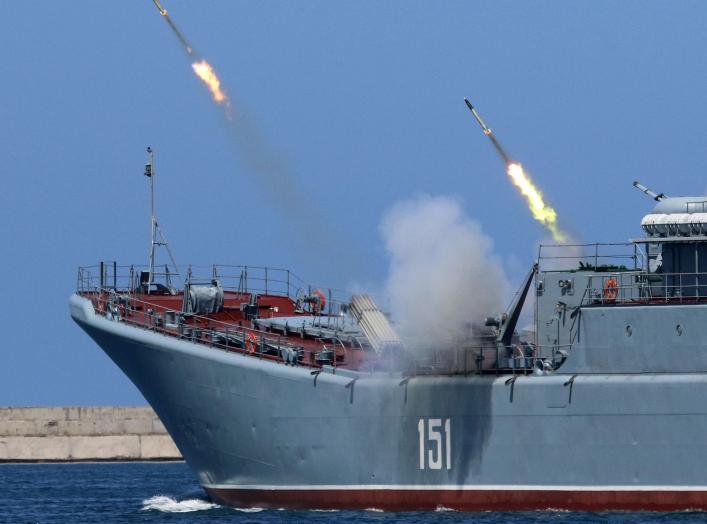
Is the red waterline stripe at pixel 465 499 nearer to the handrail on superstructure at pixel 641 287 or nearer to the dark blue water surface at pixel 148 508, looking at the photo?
the dark blue water surface at pixel 148 508

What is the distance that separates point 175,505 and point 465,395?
9.65 m

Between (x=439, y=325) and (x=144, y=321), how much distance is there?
8.59 m

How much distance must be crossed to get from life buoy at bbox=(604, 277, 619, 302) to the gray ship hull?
7.76ft

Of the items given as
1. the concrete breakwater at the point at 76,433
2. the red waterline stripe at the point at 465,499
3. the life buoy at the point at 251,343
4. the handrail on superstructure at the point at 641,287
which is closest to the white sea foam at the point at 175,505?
the red waterline stripe at the point at 465,499

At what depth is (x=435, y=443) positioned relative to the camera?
146 ft

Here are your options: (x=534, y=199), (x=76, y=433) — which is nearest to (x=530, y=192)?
(x=534, y=199)

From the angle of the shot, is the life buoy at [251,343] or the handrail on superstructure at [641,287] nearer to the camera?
the handrail on superstructure at [641,287]

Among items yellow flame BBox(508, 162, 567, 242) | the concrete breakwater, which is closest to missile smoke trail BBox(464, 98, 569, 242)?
yellow flame BBox(508, 162, 567, 242)

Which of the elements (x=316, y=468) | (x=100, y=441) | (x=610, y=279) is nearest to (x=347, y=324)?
(x=316, y=468)

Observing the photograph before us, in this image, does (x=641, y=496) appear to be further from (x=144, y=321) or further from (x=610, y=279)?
(x=144, y=321)

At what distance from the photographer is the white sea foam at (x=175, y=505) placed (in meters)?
48.1

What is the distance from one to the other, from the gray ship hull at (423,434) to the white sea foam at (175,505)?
25.9 inches

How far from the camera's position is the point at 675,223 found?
43.8 m

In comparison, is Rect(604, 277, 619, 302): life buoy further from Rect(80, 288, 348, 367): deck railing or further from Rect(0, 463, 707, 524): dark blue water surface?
Rect(80, 288, 348, 367): deck railing
